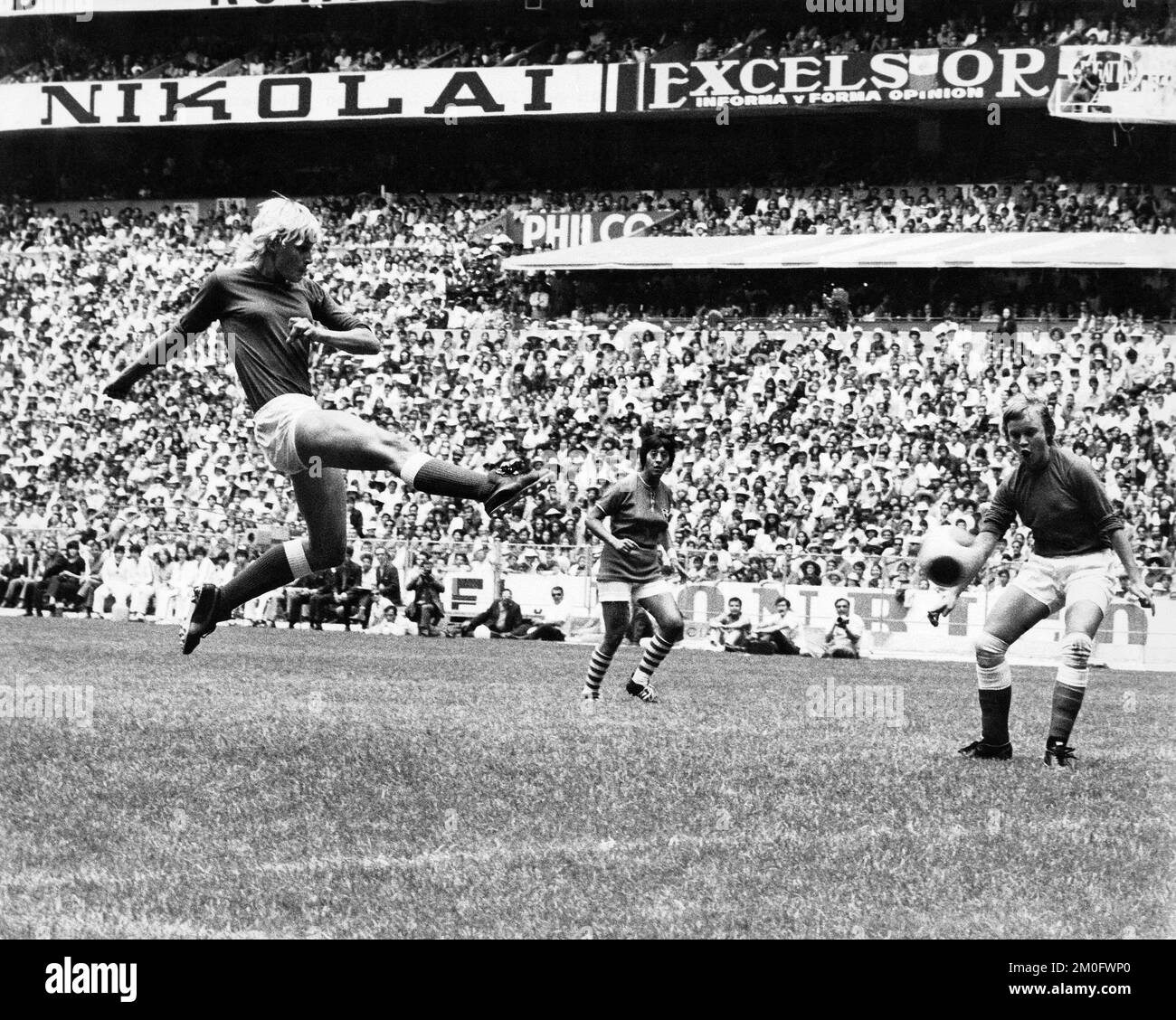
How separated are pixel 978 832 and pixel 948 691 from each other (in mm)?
8855

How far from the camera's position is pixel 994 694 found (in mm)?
9555

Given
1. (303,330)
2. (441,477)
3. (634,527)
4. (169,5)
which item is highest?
(169,5)

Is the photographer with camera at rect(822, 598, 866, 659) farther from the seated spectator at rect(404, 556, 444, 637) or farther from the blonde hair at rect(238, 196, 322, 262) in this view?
the blonde hair at rect(238, 196, 322, 262)

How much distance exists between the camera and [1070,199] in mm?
32656

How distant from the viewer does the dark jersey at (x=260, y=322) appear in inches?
309

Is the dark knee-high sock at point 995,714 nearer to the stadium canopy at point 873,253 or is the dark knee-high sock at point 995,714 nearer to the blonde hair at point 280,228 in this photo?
the blonde hair at point 280,228

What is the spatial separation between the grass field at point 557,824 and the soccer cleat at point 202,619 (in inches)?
23.5

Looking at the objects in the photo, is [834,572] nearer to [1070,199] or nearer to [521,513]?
[521,513]

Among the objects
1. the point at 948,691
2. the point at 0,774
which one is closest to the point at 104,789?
the point at 0,774

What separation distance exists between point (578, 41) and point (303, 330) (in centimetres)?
3228

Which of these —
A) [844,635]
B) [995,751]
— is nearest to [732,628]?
[844,635]

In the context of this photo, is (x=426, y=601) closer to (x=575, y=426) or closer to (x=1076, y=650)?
(x=575, y=426)

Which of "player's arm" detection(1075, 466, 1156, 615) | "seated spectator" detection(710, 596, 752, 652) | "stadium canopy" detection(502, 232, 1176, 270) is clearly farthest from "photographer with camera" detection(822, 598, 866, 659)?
"player's arm" detection(1075, 466, 1156, 615)

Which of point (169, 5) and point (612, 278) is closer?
point (612, 278)
